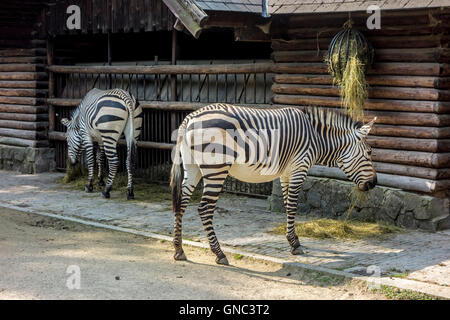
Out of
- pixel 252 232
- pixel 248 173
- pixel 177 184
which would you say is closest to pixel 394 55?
pixel 248 173

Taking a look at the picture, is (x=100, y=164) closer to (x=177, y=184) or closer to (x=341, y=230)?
(x=177, y=184)

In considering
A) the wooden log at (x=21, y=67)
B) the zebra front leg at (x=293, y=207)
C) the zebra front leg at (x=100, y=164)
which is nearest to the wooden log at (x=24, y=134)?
the wooden log at (x=21, y=67)

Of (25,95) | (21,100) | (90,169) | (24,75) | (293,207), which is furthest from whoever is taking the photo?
(21,100)

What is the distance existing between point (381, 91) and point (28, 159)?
30.1 ft

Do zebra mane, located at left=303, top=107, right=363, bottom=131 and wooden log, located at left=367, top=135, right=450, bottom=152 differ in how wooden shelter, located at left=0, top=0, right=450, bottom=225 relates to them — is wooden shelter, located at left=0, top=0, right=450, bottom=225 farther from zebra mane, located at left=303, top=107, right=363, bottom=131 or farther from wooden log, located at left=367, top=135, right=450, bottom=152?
zebra mane, located at left=303, top=107, right=363, bottom=131

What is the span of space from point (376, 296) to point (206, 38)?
28.4 feet

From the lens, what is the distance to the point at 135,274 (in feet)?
24.3

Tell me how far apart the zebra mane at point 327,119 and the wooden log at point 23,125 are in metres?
8.89

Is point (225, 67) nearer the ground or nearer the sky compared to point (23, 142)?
nearer the sky

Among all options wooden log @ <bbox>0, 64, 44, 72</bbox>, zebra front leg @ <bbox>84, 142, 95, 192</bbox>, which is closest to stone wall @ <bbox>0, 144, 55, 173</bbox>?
wooden log @ <bbox>0, 64, 44, 72</bbox>

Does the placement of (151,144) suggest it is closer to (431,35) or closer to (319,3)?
(319,3)

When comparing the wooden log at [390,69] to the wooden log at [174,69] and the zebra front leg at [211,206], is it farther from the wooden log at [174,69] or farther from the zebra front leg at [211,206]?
the zebra front leg at [211,206]

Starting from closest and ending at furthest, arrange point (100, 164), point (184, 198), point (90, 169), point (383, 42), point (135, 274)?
point (135, 274) < point (184, 198) < point (383, 42) < point (90, 169) < point (100, 164)
